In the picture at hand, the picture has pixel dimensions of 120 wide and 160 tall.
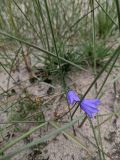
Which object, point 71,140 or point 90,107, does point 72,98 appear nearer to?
point 90,107

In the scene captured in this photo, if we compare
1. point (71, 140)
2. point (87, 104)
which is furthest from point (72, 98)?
point (71, 140)

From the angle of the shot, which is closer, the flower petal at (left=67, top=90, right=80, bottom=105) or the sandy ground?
the flower petal at (left=67, top=90, right=80, bottom=105)

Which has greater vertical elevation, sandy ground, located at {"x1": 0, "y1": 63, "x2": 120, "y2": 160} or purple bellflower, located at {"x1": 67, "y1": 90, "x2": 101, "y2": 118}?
purple bellflower, located at {"x1": 67, "y1": 90, "x2": 101, "y2": 118}

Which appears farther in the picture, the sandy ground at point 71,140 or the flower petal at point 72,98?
the sandy ground at point 71,140

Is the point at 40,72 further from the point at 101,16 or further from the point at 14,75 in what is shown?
the point at 101,16

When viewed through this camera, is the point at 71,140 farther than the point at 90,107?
Yes

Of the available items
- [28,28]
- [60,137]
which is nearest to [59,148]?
[60,137]

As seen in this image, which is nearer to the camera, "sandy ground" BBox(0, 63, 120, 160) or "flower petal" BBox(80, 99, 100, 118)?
"flower petal" BBox(80, 99, 100, 118)

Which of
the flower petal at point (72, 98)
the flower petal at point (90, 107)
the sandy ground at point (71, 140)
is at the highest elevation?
the flower petal at point (72, 98)

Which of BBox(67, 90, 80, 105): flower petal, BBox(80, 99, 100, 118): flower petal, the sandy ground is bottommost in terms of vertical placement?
the sandy ground

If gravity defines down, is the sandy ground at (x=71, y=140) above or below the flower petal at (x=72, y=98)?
below

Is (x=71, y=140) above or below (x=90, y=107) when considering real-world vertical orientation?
below

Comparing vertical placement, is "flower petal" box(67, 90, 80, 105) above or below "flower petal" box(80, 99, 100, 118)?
above
